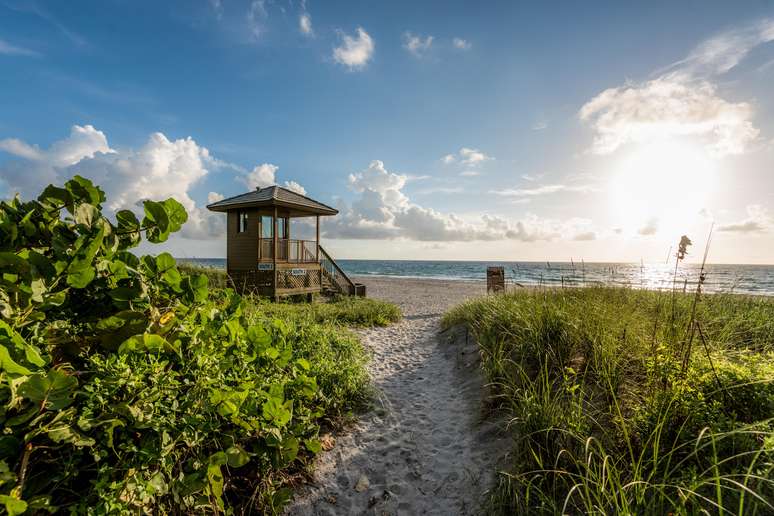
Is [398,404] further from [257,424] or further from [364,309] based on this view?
[364,309]

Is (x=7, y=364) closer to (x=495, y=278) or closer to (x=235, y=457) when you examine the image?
(x=235, y=457)

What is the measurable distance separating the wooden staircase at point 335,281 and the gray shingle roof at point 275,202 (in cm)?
208

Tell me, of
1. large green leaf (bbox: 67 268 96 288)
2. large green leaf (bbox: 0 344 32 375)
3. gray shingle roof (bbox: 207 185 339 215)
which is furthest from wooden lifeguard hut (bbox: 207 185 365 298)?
large green leaf (bbox: 0 344 32 375)

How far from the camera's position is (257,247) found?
13969mm

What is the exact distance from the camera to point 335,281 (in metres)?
16.6

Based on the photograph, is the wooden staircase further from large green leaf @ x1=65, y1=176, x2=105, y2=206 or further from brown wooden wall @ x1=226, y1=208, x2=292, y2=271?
large green leaf @ x1=65, y1=176, x2=105, y2=206

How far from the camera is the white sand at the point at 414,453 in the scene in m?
2.93

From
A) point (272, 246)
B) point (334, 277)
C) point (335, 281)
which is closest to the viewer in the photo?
point (272, 246)

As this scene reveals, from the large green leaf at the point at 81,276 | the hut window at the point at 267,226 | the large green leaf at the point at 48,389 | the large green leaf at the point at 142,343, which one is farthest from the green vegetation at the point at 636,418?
the hut window at the point at 267,226

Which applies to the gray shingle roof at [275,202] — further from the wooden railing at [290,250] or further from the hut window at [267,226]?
the wooden railing at [290,250]

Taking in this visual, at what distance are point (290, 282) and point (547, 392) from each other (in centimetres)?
1276

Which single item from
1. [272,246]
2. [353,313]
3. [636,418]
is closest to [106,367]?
[636,418]

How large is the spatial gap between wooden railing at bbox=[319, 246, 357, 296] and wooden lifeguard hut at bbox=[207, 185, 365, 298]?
52mm

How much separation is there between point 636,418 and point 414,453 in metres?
2.11
